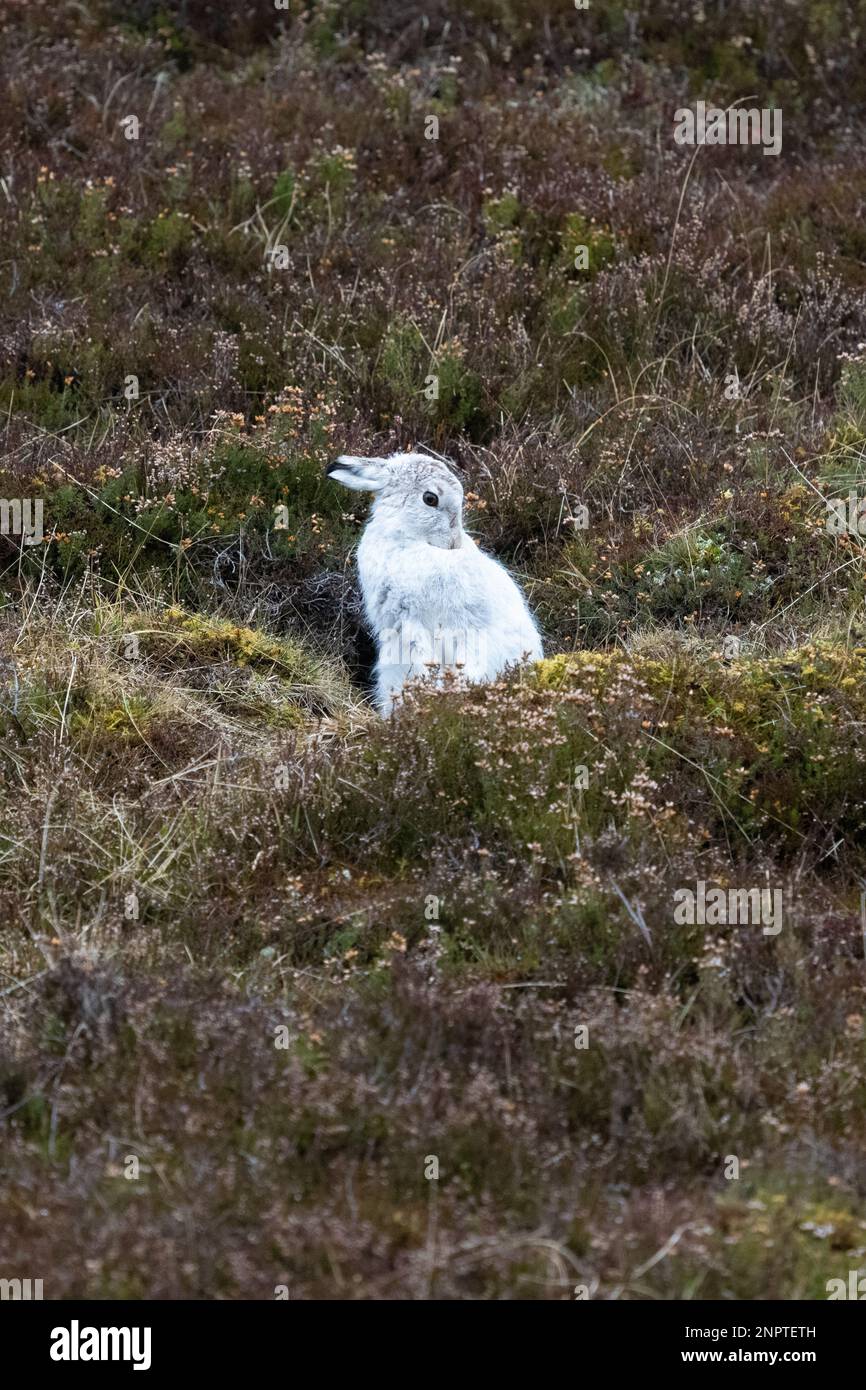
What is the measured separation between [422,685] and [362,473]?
1.57m

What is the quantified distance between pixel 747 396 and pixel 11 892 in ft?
16.9

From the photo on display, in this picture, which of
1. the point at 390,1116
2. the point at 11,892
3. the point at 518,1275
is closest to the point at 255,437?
the point at 11,892

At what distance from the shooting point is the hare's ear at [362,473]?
7277mm

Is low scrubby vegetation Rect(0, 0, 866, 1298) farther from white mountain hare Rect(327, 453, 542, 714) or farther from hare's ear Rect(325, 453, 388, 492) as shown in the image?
hare's ear Rect(325, 453, 388, 492)

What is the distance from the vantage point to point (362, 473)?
7305 mm

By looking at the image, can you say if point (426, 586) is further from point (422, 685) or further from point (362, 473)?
point (362, 473)

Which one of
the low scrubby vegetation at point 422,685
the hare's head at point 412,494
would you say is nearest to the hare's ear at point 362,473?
the hare's head at point 412,494

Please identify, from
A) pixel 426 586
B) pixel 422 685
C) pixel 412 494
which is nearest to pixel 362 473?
pixel 412 494

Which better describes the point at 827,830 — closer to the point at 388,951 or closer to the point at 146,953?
the point at 388,951

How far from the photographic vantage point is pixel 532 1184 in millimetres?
4023

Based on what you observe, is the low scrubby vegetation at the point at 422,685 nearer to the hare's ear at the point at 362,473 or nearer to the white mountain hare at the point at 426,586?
the white mountain hare at the point at 426,586

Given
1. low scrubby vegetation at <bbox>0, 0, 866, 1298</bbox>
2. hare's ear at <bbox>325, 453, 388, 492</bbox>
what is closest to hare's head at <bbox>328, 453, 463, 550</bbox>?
hare's ear at <bbox>325, 453, 388, 492</bbox>

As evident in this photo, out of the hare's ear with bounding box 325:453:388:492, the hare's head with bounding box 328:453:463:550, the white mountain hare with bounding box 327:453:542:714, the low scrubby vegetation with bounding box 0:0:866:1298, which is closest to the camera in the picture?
the low scrubby vegetation with bounding box 0:0:866:1298

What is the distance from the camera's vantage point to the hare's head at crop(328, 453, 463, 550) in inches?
276
